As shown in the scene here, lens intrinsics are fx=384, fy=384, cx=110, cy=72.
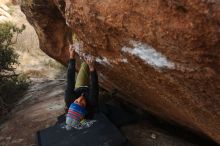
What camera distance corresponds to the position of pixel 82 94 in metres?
6.93

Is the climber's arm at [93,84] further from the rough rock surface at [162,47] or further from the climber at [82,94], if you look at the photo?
the rough rock surface at [162,47]

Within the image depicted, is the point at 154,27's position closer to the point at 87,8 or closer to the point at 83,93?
the point at 87,8

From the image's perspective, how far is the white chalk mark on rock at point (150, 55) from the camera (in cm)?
445

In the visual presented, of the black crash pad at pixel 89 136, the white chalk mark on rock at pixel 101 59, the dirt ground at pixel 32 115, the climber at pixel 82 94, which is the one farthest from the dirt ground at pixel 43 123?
the white chalk mark on rock at pixel 101 59

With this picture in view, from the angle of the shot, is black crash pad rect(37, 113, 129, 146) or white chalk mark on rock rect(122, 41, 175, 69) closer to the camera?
white chalk mark on rock rect(122, 41, 175, 69)

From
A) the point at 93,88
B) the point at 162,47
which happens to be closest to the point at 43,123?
the point at 93,88

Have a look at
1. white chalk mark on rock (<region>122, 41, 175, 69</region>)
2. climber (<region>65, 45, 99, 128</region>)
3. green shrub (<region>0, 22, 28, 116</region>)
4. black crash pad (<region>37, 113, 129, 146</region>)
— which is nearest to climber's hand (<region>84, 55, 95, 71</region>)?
climber (<region>65, 45, 99, 128</region>)

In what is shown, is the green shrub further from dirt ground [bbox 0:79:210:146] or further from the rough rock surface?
the rough rock surface

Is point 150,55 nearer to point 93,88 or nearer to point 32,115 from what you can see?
point 93,88

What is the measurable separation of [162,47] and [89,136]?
2921 mm

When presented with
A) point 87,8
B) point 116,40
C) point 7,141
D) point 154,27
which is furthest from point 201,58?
point 7,141

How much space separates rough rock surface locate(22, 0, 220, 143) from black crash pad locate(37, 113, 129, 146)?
82 centimetres

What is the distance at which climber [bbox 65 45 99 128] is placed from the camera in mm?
6590

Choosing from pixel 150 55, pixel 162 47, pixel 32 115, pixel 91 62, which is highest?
pixel 162 47
